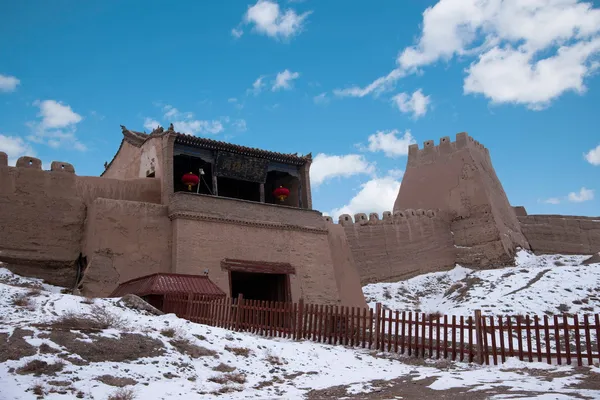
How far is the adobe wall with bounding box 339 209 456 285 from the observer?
30.7 metres

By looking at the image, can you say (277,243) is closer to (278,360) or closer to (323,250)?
(323,250)

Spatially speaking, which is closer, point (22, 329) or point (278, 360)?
point (22, 329)

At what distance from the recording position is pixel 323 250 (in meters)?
23.5

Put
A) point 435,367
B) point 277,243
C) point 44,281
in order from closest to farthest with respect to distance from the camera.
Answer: point 435,367, point 44,281, point 277,243

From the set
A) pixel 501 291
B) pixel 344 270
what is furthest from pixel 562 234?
pixel 344 270

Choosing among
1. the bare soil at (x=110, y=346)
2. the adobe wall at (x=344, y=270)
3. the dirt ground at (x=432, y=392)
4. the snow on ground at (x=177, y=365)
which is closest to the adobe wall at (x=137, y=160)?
the adobe wall at (x=344, y=270)

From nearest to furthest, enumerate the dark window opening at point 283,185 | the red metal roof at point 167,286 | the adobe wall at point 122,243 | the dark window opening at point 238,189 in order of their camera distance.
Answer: the red metal roof at point 167,286
the adobe wall at point 122,243
the dark window opening at point 283,185
the dark window opening at point 238,189

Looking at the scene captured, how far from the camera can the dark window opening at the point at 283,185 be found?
83.5 ft

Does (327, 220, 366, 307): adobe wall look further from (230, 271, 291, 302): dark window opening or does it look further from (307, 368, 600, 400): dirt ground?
(307, 368, 600, 400): dirt ground

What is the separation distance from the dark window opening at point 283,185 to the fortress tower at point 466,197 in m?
11.6

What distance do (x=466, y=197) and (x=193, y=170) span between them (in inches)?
654

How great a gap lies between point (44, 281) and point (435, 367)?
1232 cm

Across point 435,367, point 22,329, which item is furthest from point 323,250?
point 22,329

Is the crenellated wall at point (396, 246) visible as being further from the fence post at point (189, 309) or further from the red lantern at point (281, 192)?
the fence post at point (189, 309)
